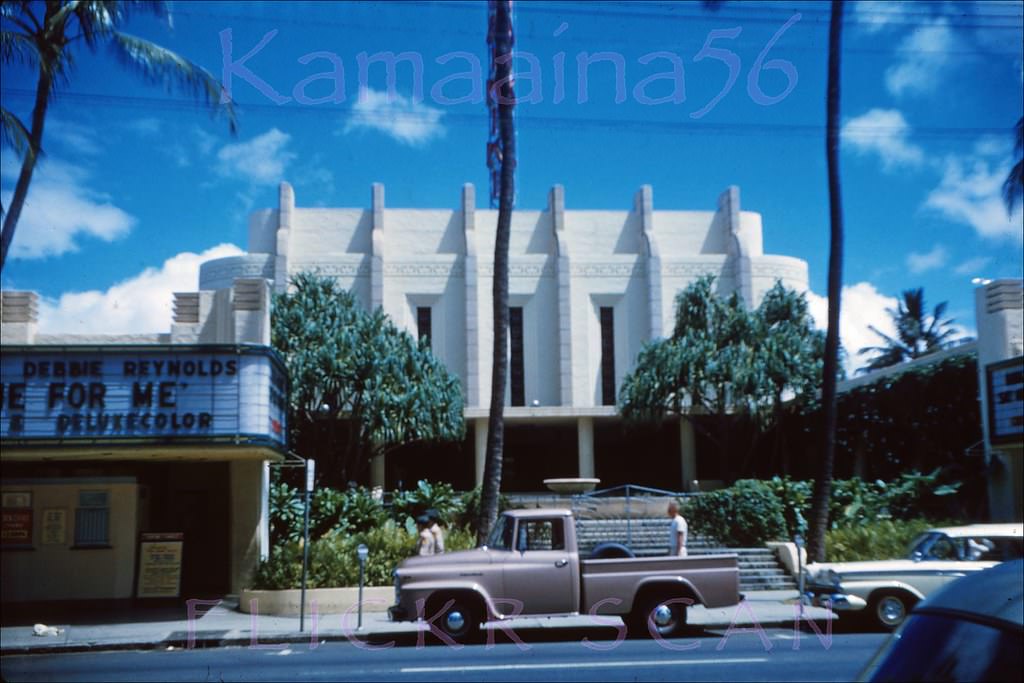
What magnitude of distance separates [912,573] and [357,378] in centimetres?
1949

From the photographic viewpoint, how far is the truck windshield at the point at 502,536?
14312 mm

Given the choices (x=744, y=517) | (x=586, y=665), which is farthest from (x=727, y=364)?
(x=586, y=665)

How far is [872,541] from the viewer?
21.0 m

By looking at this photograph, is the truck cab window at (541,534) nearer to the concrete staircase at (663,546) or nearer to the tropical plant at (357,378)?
the concrete staircase at (663,546)

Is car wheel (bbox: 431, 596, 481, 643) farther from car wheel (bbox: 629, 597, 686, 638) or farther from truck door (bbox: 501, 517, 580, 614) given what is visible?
car wheel (bbox: 629, 597, 686, 638)

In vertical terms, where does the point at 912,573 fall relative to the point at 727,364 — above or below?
below

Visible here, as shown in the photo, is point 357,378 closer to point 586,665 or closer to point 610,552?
point 610,552

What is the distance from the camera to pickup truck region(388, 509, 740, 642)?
13.9m

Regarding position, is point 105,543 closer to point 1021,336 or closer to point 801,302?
point 1021,336

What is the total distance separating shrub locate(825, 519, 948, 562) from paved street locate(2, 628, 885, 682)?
674 cm

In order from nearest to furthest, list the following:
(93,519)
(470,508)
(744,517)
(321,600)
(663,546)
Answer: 1. (321,600)
2. (93,519)
3. (663,546)
4. (744,517)
5. (470,508)

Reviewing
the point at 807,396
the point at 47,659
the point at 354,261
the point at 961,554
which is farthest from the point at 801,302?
the point at 47,659

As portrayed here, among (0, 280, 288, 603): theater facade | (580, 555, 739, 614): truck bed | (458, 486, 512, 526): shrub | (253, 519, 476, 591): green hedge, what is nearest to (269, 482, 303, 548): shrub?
(0, 280, 288, 603): theater facade

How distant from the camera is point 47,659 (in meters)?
13.9
